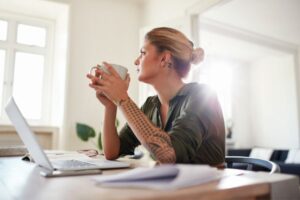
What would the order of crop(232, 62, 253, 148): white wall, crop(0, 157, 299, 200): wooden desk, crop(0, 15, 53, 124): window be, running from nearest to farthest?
crop(0, 157, 299, 200): wooden desk < crop(0, 15, 53, 124): window < crop(232, 62, 253, 148): white wall

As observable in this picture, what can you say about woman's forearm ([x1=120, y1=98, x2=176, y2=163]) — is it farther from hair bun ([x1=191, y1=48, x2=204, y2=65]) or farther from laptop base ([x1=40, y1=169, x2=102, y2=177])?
hair bun ([x1=191, y1=48, x2=204, y2=65])

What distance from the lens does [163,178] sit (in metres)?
0.50

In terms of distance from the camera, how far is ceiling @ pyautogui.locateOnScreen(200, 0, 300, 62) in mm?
4375

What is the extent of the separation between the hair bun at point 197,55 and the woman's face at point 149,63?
153 millimetres

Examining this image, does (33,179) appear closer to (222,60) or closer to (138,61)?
(138,61)

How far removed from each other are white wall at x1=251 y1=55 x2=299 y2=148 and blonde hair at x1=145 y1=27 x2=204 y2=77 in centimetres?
617

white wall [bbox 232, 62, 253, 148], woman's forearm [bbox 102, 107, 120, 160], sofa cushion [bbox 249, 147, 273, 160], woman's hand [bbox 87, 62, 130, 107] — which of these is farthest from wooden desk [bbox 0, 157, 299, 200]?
white wall [bbox 232, 62, 253, 148]

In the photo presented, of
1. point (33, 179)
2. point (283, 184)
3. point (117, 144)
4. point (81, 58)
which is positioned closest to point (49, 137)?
point (81, 58)

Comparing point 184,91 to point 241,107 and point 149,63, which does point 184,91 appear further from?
point 241,107

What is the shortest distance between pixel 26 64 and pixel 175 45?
3.09 m

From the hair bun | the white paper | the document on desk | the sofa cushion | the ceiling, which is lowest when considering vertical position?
the sofa cushion

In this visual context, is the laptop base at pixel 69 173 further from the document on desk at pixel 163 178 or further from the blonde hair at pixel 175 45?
the blonde hair at pixel 175 45

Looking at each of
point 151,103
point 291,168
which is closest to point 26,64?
point 151,103

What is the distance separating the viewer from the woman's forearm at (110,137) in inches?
44.5
